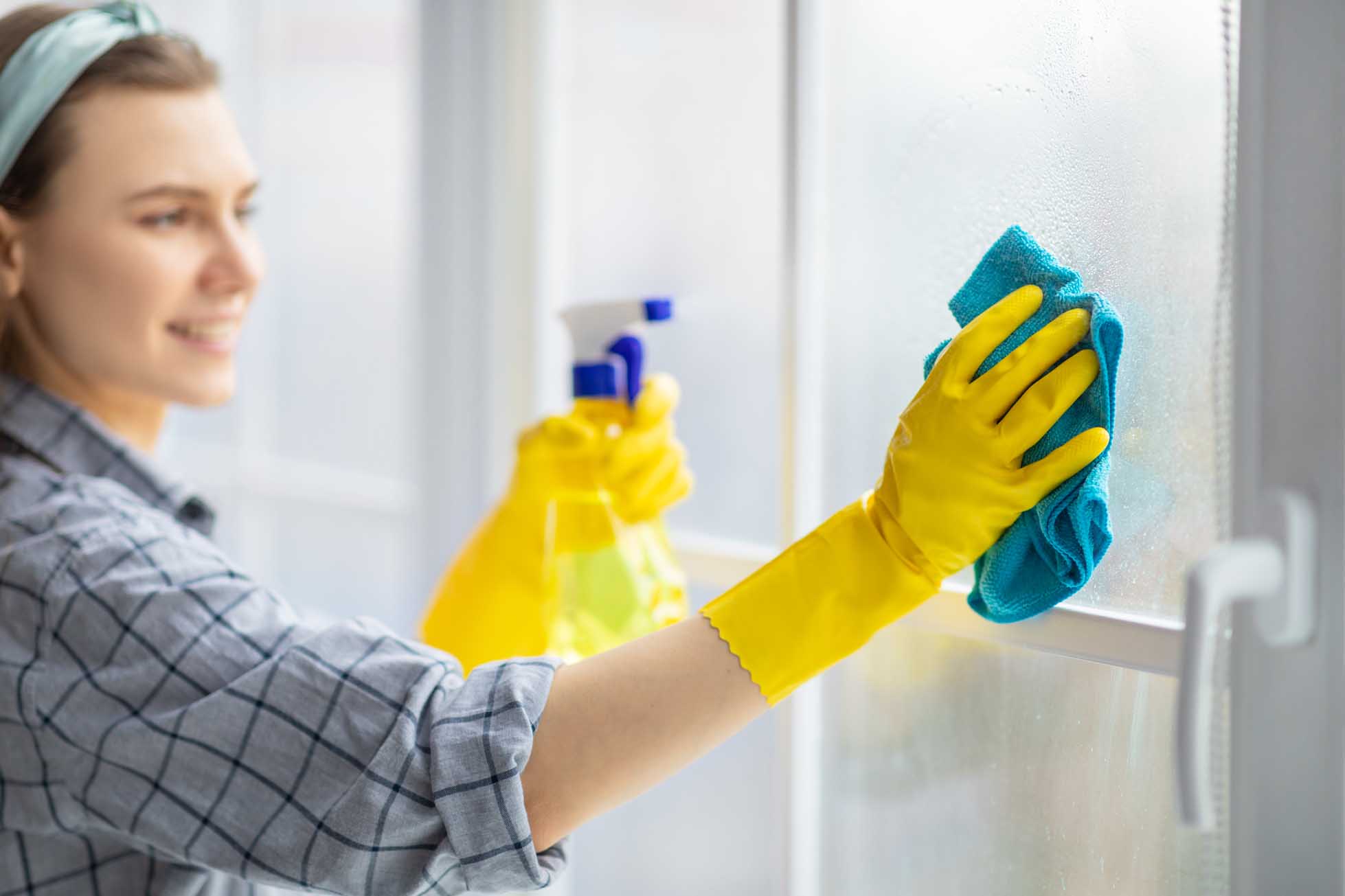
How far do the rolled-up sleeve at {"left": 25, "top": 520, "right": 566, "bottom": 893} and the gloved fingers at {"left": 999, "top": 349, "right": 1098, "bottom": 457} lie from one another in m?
0.29

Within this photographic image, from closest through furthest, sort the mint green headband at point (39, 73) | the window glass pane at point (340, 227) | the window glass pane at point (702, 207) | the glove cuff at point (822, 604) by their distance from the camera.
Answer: the glove cuff at point (822, 604), the mint green headband at point (39, 73), the window glass pane at point (702, 207), the window glass pane at point (340, 227)

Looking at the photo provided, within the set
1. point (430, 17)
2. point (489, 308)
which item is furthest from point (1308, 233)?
point (430, 17)

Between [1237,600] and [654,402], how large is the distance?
1.54 feet

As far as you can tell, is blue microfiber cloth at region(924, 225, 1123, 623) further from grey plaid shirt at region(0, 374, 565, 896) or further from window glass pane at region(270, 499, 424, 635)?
window glass pane at region(270, 499, 424, 635)

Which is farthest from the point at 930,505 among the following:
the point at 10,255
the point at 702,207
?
the point at 10,255

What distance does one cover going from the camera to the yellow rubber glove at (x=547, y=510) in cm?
91

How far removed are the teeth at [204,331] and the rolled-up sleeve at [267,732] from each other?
0.24m

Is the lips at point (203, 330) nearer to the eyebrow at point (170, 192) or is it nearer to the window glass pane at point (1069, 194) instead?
the eyebrow at point (170, 192)

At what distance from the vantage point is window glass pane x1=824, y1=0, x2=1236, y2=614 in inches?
24.4

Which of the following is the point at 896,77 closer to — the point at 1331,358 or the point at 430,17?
the point at 1331,358

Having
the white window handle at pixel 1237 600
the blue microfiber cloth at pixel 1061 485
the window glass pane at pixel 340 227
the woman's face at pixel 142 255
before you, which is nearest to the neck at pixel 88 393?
the woman's face at pixel 142 255

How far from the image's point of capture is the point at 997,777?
751mm

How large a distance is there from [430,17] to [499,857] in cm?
102

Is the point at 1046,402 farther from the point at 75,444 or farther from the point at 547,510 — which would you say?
the point at 75,444
